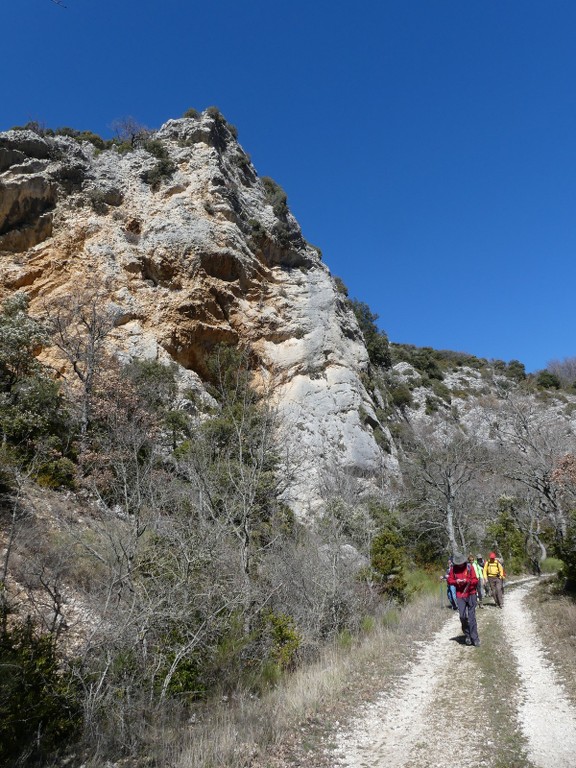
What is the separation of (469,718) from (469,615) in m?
3.47

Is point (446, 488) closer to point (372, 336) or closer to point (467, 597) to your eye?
point (467, 597)

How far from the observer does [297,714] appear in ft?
17.7

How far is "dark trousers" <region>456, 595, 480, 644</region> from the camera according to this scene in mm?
8344

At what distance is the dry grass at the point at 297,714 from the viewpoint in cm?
448

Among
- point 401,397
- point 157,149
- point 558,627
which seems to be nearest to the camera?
point 558,627

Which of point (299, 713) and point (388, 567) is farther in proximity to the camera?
point (388, 567)

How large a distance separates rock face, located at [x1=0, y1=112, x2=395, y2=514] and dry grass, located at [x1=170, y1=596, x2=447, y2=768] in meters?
16.1

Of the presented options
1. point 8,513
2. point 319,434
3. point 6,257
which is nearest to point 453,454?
point 319,434

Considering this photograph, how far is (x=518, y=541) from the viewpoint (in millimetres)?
22500

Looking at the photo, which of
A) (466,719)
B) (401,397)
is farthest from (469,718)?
(401,397)

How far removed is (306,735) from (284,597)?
462cm

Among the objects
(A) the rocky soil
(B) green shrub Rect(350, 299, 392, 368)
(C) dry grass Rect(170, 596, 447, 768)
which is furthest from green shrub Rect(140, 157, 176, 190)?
(A) the rocky soil

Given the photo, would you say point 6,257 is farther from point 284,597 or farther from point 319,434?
point 284,597

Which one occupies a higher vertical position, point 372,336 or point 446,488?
point 372,336
